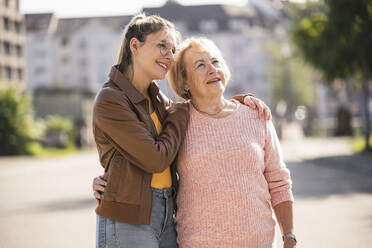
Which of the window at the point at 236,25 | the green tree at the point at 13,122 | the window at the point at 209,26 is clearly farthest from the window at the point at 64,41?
the green tree at the point at 13,122

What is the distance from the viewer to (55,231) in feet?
25.9

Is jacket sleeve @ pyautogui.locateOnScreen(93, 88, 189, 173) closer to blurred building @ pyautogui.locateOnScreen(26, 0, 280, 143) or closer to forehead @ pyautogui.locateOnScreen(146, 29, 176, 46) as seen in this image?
forehead @ pyautogui.locateOnScreen(146, 29, 176, 46)

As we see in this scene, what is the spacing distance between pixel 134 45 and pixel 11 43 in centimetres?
6132

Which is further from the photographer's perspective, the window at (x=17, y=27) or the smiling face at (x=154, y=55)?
the window at (x=17, y=27)

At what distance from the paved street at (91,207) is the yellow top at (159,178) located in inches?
152

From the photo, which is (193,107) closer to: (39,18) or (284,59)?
(284,59)

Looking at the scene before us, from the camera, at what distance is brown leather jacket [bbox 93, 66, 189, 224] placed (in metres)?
2.65

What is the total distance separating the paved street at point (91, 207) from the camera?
23.1 ft

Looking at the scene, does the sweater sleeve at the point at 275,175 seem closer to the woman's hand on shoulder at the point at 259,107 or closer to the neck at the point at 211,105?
the woman's hand on shoulder at the point at 259,107

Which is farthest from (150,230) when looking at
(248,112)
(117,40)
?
(117,40)

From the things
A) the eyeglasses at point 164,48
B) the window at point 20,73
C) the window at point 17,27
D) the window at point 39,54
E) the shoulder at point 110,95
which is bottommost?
the window at point 20,73

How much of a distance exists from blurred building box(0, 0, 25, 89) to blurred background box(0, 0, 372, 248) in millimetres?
121

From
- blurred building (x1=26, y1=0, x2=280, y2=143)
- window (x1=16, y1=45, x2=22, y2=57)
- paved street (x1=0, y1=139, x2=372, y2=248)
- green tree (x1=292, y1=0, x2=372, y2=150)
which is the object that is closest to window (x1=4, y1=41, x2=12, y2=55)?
window (x1=16, y1=45, x2=22, y2=57)

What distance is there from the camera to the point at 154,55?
290cm
